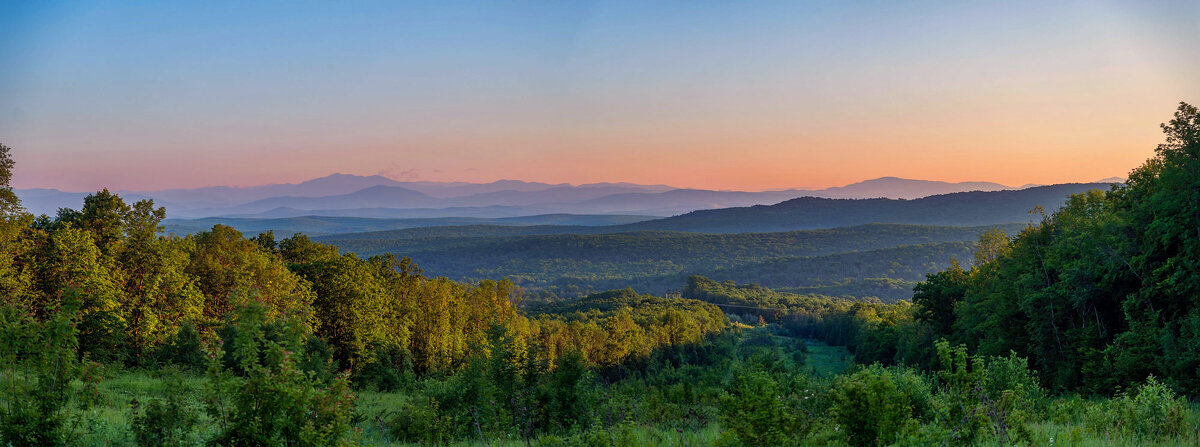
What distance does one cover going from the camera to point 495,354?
54.5 feet

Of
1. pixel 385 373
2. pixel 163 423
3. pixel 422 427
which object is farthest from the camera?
pixel 385 373

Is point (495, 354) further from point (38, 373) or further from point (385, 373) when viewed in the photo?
point (385, 373)

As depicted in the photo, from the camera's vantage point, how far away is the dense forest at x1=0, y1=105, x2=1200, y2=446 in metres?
8.58

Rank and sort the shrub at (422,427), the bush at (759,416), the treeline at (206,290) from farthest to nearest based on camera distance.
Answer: the treeline at (206,290), the shrub at (422,427), the bush at (759,416)

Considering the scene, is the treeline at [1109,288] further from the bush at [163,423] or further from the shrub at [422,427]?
the bush at [163,423]

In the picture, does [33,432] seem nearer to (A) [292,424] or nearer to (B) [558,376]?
(A) [292,424]

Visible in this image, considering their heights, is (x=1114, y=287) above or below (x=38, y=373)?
below

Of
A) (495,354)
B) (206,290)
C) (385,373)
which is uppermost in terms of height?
(495,354)

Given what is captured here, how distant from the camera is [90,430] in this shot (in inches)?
382

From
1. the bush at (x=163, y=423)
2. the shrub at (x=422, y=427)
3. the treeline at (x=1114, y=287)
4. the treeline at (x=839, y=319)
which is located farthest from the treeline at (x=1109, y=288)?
the bush at (x=163, y=423)

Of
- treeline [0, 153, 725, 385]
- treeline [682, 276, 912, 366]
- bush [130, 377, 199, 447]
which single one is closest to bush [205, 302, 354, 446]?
bush [130, 377, 199, 447]

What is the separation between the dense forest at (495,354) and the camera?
8.58 meters

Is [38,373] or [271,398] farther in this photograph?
[38,373]

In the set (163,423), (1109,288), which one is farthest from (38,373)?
(1109,288)
